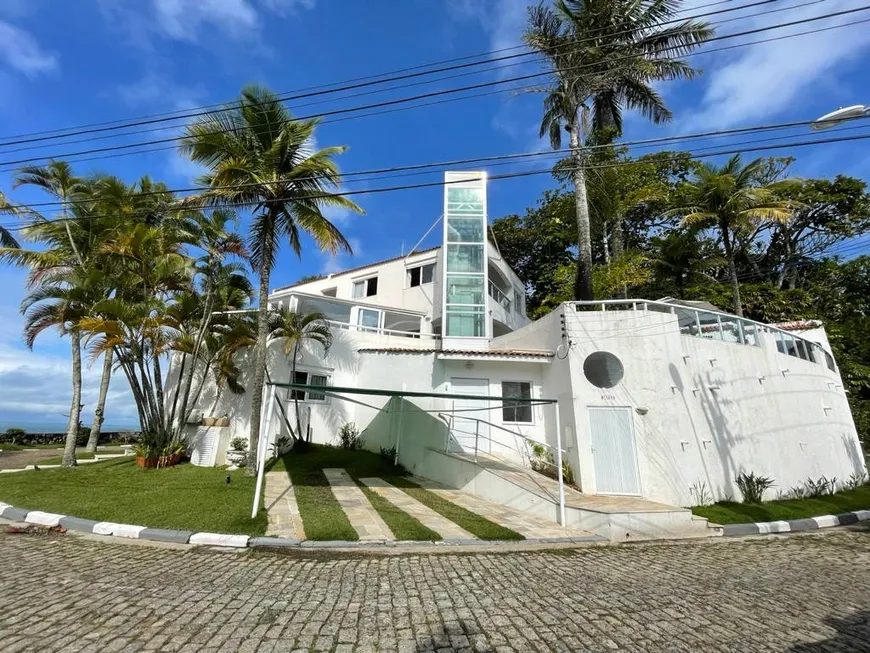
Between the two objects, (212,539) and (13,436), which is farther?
(13,436)

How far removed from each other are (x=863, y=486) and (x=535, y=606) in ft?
58.8

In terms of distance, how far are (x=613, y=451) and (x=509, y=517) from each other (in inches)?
136

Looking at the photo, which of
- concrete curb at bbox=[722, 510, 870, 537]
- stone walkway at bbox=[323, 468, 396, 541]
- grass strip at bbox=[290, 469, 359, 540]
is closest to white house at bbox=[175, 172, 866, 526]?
concrete curb at bbox=[722, 510, 870, 537]

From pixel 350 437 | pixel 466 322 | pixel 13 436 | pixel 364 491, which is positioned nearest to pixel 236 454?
pixel 350 437

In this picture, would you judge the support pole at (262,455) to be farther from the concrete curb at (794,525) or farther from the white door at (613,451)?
the concrete curb at (794,525)

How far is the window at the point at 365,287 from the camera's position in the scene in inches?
964

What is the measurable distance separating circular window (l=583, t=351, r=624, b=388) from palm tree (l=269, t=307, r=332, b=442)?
9.36 m

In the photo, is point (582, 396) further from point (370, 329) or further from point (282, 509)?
point (370, 329)

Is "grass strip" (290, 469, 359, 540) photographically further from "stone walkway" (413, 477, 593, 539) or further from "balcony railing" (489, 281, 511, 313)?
"balcony railing" (489, 281, 511, 313)

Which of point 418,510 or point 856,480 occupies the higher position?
point 856,480

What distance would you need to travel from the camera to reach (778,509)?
9883mm

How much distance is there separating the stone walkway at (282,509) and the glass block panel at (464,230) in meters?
12.3

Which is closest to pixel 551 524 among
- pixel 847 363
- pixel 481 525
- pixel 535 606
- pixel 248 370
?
pixel 481 525

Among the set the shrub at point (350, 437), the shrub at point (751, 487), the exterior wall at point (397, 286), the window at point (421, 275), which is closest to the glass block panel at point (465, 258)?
the exterior wall at point (397, 286)
